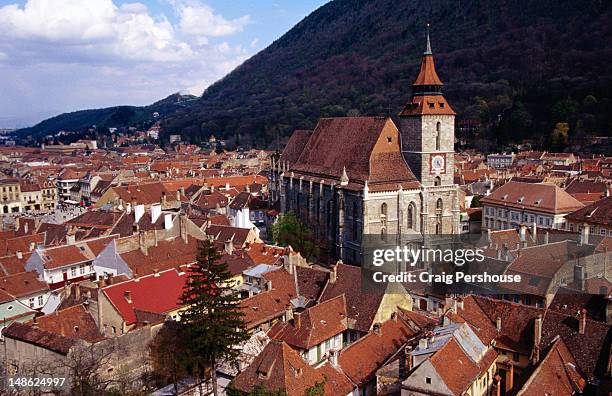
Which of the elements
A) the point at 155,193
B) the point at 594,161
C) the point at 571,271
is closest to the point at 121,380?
the point at 571,271

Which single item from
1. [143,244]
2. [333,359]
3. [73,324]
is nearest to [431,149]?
[143,244]

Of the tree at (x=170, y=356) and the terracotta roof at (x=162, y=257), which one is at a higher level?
the terracotta roof at (x=162, y=257)

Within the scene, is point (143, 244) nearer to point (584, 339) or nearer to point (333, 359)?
point (333, 359)

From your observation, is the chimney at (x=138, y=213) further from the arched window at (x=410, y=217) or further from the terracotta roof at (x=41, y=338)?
the terracotta roof at (x=41, y=338)

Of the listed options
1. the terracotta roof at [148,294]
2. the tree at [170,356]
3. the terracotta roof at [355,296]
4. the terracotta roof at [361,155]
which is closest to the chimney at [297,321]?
the terracotta roof at [355,296]

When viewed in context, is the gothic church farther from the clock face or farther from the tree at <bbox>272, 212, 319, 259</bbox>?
the tree at <bbox>272, 212, 319, 259</bbox>

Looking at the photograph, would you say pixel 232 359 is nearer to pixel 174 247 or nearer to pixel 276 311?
pixel 276 311

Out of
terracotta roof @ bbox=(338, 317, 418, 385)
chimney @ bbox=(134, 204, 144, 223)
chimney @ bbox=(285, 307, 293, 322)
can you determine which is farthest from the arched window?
chimney @ bbox=(134, 204, 144, 223)
